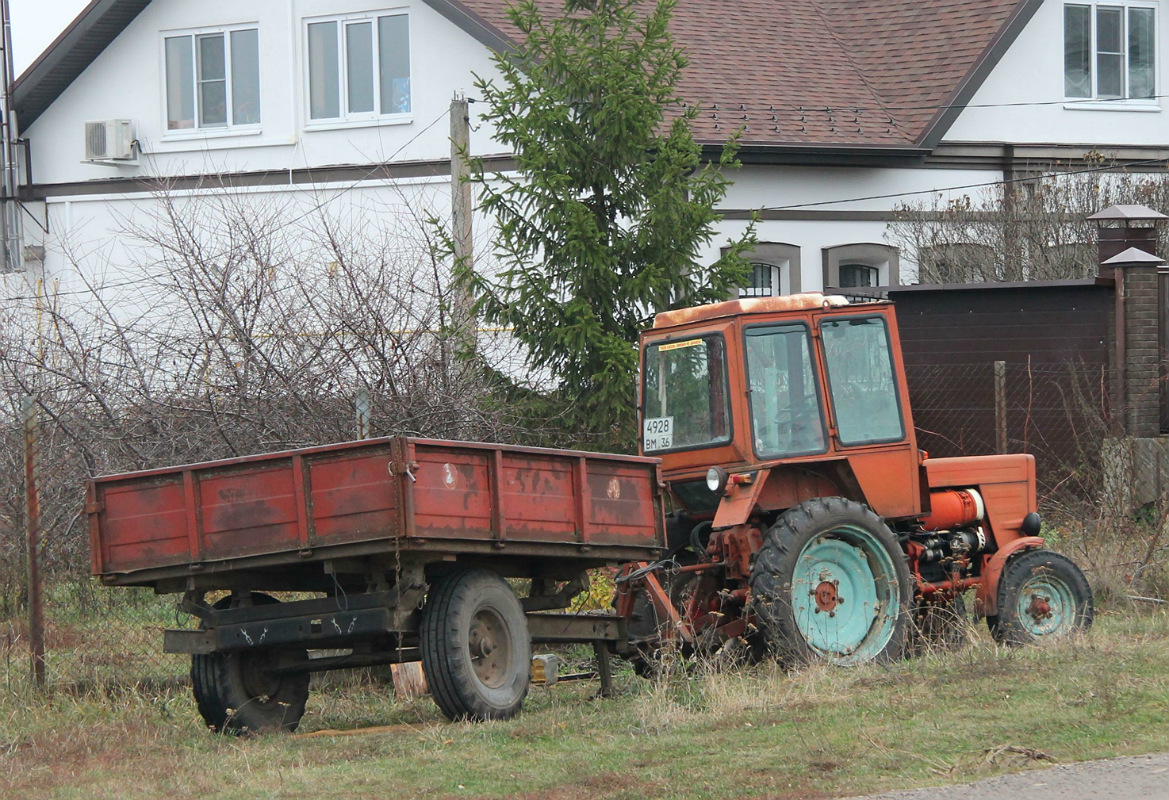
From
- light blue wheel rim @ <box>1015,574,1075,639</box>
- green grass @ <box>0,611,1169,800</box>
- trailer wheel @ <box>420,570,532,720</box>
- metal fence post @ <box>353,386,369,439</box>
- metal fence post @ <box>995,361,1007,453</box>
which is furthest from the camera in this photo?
metal fence post @ <box>995,361,1007,453</box>

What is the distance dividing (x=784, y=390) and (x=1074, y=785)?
402cm

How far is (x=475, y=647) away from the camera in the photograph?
8.97 meters

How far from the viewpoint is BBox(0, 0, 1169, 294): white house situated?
21.6 meters

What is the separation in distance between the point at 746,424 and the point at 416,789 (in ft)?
12.4

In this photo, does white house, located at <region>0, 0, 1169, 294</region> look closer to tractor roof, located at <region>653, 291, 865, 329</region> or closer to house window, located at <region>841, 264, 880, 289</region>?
house window, located at <region>841, 264, 880, 289</region>

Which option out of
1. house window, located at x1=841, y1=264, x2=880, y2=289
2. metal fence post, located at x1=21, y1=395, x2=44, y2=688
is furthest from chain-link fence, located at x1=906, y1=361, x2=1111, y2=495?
metal fence post, located at x1=21, y1=395, x2=44, y2=688

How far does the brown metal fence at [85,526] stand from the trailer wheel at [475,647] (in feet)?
8.93

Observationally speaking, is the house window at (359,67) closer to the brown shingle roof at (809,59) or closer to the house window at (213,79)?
the house window at (213,79)

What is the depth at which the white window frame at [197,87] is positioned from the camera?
23.0m

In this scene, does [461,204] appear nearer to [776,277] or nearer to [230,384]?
[230,384]

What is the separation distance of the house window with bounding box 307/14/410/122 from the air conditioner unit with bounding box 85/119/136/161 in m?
2.89

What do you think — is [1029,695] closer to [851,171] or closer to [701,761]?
[701,761]

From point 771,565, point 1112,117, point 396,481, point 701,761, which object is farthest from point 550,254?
point 1112,117

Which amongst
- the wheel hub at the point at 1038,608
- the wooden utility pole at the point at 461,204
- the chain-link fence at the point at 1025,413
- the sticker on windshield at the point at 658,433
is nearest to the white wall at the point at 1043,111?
the chain-link fence at the point at 1025,413
